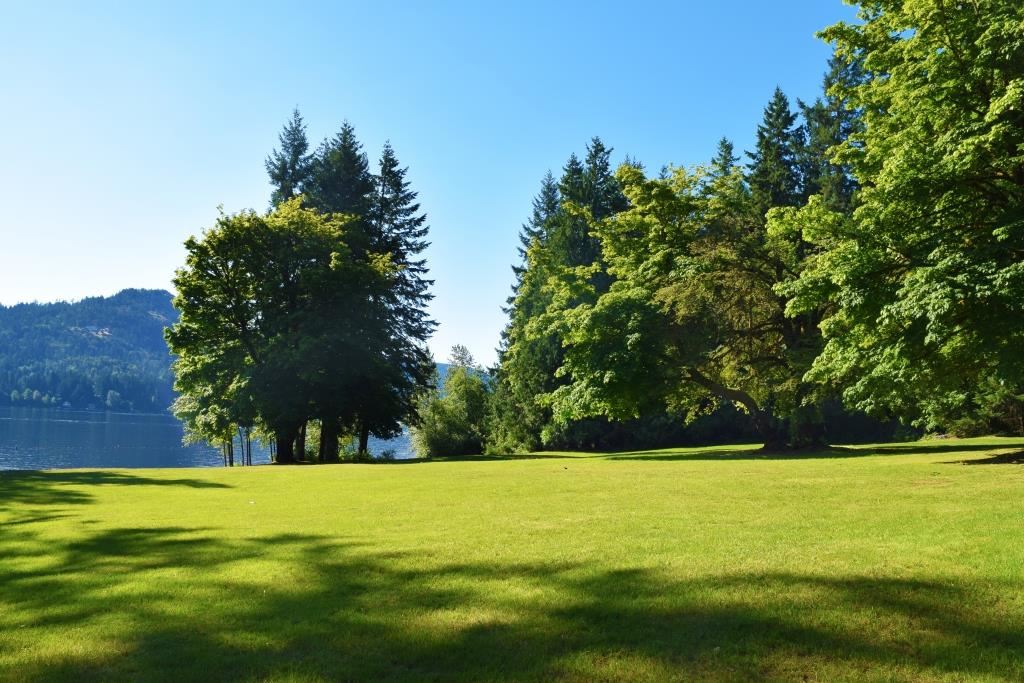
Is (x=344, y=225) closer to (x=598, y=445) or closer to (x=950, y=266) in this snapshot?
(x=598, y=445)

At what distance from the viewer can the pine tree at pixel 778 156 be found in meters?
59.1

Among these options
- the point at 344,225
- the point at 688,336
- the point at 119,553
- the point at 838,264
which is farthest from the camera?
the point at 344,225

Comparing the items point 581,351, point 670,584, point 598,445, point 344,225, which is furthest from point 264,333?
point 670,584

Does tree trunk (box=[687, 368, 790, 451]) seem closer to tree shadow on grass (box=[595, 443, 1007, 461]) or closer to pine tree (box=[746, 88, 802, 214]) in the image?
tree shadow on grass (box=[595, 443, 1007, 461])

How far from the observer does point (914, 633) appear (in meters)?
5.17

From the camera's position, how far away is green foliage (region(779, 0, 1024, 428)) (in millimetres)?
16438

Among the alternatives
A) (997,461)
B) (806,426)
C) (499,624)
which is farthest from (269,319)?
(499,624)

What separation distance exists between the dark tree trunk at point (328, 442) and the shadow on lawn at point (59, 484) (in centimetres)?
1996

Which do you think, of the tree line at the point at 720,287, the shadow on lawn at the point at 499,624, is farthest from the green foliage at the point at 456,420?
the shadow on lawn at the point at 499,624

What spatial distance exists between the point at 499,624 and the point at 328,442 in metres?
41.6

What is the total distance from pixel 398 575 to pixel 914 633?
468cm

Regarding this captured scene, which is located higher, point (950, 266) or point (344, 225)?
point (344, 225)

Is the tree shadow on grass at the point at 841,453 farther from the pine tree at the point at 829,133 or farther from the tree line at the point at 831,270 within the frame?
the pine tree at the point at 829,133

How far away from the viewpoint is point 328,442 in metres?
45.3
